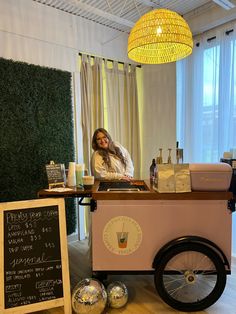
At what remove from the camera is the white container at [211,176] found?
1824 mm

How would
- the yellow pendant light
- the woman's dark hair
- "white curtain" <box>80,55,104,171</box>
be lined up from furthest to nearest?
"white curtain" <box>80,55,104,171</box>
the woman's dark hair
the yellow pendant light

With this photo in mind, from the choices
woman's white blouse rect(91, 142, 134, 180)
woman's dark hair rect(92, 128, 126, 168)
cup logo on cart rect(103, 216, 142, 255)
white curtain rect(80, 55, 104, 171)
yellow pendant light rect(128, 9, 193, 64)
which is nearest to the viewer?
yellow pendant light rect(128, 9, 193, 64)

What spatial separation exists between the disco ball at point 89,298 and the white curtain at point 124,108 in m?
2.32

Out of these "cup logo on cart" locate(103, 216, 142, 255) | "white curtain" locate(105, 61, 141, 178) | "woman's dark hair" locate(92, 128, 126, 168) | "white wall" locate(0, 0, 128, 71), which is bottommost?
"cup logo on cart" locate(103, 216, 142, 255)

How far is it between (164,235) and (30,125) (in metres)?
1.92

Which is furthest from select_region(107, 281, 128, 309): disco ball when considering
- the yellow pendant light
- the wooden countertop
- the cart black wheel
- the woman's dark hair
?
the yellow pendant light

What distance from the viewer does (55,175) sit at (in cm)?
216

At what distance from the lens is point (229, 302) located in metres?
2.06

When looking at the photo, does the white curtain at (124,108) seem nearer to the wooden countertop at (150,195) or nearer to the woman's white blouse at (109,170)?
the woman's white blouse at (109,170)

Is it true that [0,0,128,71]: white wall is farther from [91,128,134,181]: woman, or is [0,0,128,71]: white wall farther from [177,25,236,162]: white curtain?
[177,25,236,162]: white curtain

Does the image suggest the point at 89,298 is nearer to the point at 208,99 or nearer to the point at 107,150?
the point at 107,150

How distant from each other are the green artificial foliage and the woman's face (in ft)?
1.94

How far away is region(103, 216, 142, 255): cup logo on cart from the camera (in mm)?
1909

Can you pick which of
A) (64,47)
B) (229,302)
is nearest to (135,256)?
(229,302)
